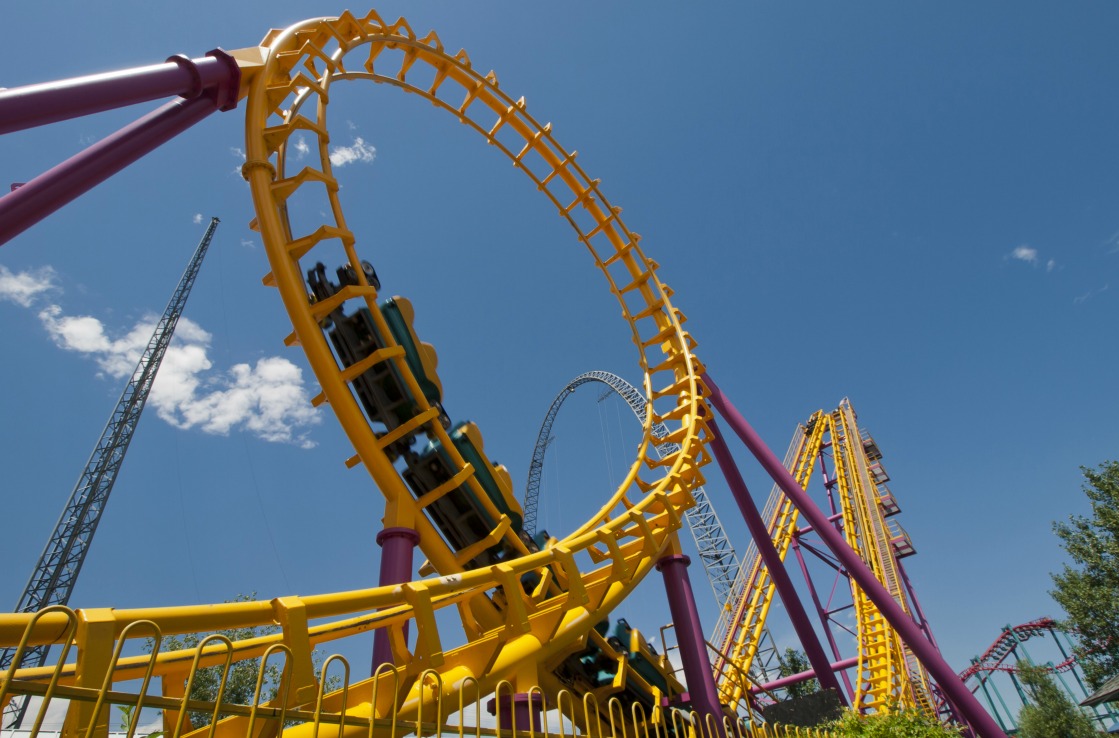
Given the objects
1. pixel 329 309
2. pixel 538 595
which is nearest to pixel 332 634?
pixel 538 595

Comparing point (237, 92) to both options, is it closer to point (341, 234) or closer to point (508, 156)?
point (341, 234)

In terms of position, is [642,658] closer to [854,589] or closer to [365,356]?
[365,356]

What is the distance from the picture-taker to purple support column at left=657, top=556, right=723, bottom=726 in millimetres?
7152

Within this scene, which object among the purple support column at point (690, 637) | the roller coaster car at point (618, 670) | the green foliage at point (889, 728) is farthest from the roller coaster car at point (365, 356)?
the green foliage at point (889, 728)

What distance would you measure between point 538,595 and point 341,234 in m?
3.66

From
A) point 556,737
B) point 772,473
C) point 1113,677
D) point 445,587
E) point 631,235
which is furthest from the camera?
point 1113,677

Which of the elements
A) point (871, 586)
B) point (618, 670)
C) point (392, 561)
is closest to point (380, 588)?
point (392, 561)

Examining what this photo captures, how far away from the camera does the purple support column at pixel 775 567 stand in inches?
395

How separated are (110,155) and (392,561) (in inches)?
139

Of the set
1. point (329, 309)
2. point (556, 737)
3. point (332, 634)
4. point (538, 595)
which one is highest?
point (329, 309)

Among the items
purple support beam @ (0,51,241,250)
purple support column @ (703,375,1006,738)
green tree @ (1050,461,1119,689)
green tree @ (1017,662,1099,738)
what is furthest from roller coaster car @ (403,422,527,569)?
green tree @ (1017,662,1099,738)

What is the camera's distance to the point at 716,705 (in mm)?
7012

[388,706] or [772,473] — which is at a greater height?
[772,473]

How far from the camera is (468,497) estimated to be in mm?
6250
